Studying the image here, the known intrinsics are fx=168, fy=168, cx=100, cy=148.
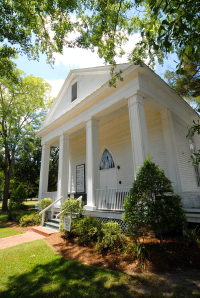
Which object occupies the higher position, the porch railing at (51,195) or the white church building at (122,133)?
the white church building at (122,133)

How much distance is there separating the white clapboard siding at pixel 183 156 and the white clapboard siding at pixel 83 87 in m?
4.11

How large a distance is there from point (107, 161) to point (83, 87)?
15.7 feet

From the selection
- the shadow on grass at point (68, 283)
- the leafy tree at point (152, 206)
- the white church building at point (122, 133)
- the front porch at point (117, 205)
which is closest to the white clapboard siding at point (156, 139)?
the white church building at point (122, 133)

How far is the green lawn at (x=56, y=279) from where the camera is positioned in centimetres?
308

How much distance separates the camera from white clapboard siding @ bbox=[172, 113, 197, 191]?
25.9 feet

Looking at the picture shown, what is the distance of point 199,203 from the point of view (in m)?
5.33

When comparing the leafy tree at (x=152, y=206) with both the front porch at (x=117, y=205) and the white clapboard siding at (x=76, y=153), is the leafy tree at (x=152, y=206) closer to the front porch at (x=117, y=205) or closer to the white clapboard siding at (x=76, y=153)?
the front porch at (x=117, y=205)

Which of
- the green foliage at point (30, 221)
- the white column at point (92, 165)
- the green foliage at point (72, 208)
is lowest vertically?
the green foliage at point (30, 221)

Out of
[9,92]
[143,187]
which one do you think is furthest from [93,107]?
[9,92]

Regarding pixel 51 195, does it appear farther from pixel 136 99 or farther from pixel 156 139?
pixel 136 99

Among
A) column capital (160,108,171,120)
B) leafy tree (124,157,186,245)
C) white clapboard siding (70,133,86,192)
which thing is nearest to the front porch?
leafy tree (124,157,186,245)

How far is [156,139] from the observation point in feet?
28.0

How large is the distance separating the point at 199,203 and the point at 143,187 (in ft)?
7.63

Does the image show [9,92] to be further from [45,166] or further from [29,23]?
[29,23]
